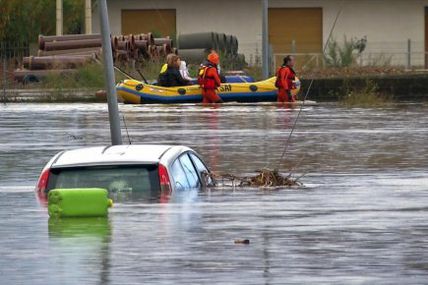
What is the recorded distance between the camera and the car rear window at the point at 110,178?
14.4 m

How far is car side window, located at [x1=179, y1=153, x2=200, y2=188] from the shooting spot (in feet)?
50.5

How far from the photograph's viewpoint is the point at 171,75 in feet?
135

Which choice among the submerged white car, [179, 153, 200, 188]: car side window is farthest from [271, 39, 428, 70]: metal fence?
the submerged white car

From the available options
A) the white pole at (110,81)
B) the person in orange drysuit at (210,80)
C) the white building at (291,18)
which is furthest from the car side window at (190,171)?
the white building at (291,18)

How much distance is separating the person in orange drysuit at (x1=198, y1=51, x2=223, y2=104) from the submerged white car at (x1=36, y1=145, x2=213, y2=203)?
25108mm

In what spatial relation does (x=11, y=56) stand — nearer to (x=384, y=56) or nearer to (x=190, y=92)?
Answer: (x=384, y=56)

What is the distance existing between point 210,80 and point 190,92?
1.35 metres

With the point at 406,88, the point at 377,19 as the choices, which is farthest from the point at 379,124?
the point at 377,19

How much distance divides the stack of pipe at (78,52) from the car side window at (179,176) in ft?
118

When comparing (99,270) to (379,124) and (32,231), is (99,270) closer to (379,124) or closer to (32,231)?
(32,231)

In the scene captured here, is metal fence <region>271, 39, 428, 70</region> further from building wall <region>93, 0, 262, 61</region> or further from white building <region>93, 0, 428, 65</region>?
building wall <region>93, 0, 262, 61</region>

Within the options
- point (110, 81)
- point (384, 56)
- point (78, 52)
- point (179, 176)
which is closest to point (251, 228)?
point (179, 176)

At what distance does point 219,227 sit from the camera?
12.5 m

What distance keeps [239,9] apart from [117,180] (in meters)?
52.7
